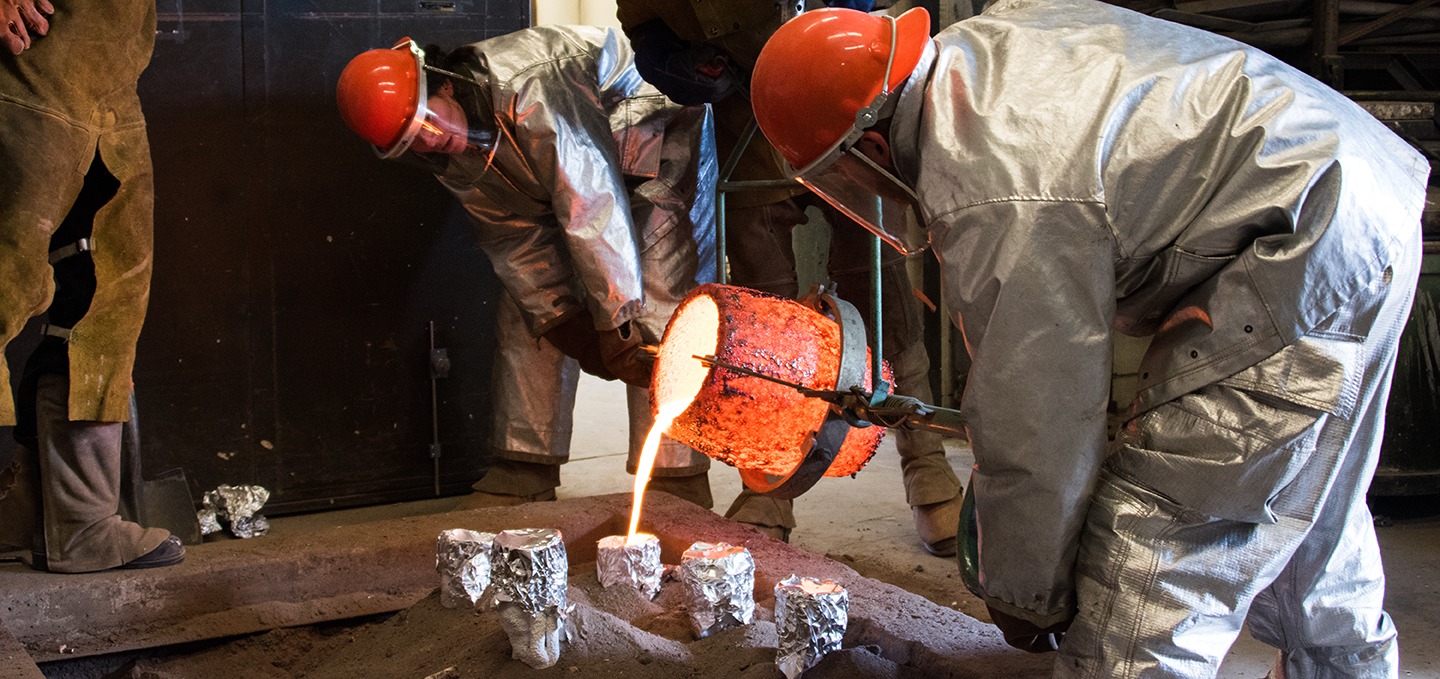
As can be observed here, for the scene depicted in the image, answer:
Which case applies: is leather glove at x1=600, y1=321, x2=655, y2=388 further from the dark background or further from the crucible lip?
the dark background

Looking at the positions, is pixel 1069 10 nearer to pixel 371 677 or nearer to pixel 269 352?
pixel 371 677

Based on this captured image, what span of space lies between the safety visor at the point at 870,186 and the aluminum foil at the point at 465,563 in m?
1.12

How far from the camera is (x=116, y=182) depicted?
3.17m

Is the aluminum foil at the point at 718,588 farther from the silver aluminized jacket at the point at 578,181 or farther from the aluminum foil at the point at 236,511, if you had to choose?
the aluminum foil at the point at 236,511

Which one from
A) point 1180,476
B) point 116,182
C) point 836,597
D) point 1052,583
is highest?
point 116,182

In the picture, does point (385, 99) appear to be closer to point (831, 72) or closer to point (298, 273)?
point (298, 273)

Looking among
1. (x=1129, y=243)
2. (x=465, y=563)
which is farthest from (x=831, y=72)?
(x=465, y=563)

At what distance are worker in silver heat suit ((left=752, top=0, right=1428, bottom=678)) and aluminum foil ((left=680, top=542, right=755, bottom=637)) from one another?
831 millimetres

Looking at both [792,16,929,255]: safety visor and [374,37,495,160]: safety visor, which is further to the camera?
[374,37,495,160]: safety visor

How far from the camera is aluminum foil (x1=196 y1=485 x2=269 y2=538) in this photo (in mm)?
4090

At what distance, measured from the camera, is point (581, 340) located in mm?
3943

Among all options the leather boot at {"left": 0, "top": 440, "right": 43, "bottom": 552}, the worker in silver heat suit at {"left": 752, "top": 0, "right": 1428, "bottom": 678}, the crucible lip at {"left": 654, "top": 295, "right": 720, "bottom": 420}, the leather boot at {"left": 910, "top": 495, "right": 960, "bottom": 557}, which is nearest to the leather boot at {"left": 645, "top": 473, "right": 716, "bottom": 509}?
the leather boot at {"left": 910, "top": 495, "right": 960, "bottom": 557}

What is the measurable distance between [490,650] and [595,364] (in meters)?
1.39

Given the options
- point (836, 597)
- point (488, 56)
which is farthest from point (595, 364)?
point (836, 597)
